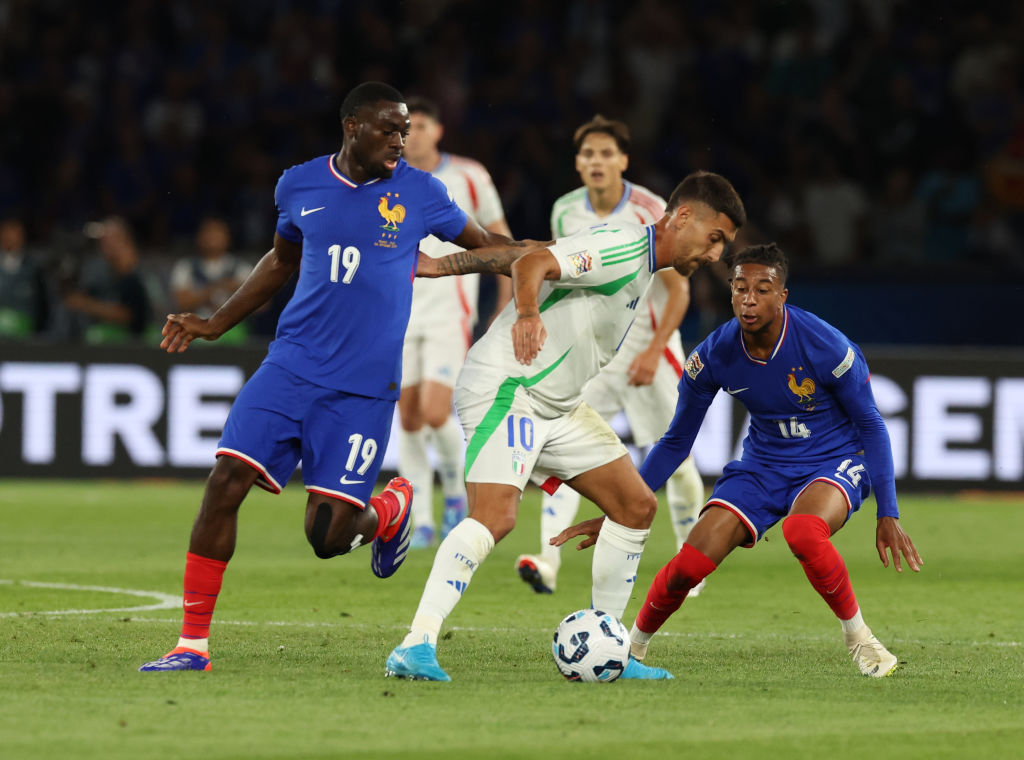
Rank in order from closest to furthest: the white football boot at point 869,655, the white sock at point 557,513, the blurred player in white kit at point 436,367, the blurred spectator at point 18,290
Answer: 1. the white football boot at point 869,655
2. the white sock at point 557,513
3. the blurred player in white kit at point 436,367
4. the blurred spectator at point 18,290

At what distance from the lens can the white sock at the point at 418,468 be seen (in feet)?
35.3

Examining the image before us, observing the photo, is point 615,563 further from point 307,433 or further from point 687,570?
point 307,433

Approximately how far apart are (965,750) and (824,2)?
1461cm

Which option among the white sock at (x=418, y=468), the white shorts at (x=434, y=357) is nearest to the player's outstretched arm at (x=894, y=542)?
the white shorts at (x=434, y=357)

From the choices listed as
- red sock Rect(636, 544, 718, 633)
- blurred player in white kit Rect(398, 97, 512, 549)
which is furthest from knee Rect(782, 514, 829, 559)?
blurred player in white kit Rect(398, 97, 512, 549)

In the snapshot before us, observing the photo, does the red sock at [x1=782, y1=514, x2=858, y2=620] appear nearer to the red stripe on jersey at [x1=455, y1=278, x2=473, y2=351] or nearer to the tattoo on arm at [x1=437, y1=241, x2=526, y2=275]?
the tattoo on arm at [x1=437, y1=241, x2=526, y2=275]

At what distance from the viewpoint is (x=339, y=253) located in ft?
20.2

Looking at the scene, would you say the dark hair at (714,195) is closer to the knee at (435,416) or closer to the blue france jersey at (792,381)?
the blue france jersey at (792,381)

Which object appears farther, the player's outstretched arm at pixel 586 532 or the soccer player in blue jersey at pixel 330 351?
the player's outstretched arm at pixel 586 532

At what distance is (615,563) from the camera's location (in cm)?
644

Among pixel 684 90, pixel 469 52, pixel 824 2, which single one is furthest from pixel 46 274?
pixel 824 2

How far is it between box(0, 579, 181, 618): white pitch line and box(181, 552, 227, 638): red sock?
178 centimetres

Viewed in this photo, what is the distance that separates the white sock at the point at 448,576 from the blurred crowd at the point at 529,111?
9910 mm

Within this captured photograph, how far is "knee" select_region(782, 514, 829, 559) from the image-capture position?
6320 mm
